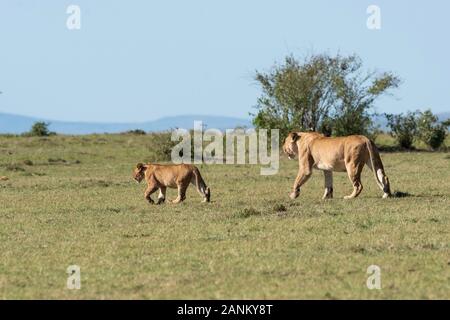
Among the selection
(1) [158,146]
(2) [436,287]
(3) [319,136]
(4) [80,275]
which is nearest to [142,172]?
(3) [319,136]

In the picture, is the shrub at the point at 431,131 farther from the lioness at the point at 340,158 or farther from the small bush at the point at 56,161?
the lioness at the point at 340,158

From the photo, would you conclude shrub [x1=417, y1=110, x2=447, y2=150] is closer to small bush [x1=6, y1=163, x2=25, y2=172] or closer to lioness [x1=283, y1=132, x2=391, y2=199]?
small bush [x1=6, y1=163, x2=25, y2=172]

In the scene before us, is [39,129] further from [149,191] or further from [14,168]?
[149,191]

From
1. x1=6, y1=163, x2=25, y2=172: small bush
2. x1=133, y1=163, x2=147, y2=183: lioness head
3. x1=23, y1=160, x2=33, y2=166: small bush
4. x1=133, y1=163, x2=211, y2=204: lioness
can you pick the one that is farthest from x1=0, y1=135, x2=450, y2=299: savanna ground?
x1=23, y1=160, x2=33, y2=166: small bush

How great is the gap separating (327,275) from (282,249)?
1891mm

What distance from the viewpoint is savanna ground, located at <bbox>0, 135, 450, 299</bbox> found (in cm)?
1020

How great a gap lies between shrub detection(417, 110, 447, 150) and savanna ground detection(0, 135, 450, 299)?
62.0ft

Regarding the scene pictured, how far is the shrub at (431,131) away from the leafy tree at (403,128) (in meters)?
0.32

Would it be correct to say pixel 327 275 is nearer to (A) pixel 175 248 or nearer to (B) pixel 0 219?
(A) pixel 175 248

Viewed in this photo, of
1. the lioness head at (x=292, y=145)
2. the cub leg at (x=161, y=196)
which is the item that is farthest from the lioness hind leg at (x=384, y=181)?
the cub leg at (x=161, y=196)

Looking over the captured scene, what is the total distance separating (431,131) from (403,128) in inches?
50.1

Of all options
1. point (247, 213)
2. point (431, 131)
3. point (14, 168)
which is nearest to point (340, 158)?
point (247, 213)
